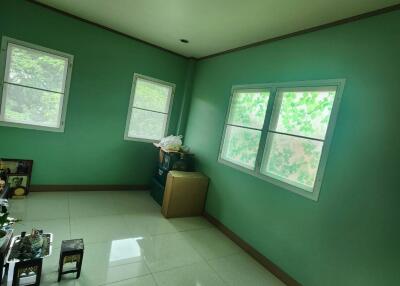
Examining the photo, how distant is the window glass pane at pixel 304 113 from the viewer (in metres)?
2.13

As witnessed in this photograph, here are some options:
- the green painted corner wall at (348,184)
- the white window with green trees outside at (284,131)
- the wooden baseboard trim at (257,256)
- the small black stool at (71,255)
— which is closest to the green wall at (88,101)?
the white window with green trees outside at (284,131)

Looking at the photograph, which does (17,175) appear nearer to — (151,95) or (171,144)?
(171,144)

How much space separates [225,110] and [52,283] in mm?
2646

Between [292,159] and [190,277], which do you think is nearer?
[190,277]

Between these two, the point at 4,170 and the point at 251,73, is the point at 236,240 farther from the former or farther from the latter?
the point at 4,170

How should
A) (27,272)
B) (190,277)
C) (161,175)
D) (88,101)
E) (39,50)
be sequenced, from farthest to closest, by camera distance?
(161,175), (88,101), (39,50), (190,277), (27,272)

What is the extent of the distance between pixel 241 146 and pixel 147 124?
1.78m

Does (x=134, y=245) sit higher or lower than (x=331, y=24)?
lower

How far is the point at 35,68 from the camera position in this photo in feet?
9.84

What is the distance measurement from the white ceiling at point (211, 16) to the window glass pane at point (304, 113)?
0.68 metres

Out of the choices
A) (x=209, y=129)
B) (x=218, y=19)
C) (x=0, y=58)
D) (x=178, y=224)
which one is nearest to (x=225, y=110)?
(x=209, y=129)

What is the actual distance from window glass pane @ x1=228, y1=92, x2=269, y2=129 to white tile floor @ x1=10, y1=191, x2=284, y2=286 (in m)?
1.52

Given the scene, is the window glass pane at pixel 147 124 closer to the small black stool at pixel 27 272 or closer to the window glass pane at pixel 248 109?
the window glass pane at pixel 248 109

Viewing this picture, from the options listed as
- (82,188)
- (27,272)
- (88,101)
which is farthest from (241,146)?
(82,188)
